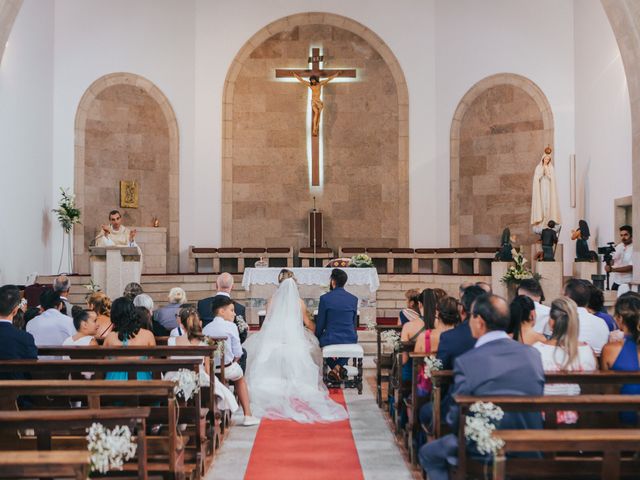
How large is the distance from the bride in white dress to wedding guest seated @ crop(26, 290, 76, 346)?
1712 mm

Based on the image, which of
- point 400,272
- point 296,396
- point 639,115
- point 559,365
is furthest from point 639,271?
point 400,272

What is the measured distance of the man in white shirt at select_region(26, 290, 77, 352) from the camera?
5.77 m

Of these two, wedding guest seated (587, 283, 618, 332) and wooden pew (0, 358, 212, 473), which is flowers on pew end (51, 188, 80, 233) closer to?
wooden pew (0, 358, 212, 473)

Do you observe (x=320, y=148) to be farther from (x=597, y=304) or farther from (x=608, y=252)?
(x=597, y=304)

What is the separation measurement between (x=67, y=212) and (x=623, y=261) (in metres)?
9.29

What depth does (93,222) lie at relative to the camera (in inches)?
552

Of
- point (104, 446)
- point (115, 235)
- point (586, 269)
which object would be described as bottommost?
point (104, 446)

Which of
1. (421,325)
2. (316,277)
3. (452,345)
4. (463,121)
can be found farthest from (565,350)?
(463,121)

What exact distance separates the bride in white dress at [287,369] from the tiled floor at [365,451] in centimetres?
29

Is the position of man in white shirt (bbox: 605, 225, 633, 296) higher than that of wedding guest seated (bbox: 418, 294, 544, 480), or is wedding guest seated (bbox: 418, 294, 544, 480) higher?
man in white shirt (bbox: 605, 225, 633, 296)

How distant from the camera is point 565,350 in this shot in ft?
12.6

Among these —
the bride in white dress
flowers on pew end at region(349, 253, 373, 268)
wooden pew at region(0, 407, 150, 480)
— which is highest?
flowers on pew end at region(349, 253, 373, 268)

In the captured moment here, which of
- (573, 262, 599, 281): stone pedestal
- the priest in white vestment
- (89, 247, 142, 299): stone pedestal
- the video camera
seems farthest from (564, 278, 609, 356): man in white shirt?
the priest in white vestment

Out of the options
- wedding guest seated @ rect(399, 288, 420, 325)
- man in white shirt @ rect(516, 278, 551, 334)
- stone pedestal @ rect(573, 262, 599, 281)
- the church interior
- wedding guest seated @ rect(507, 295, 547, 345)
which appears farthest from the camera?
the church interior
